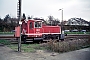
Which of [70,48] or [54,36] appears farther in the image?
[54,36]

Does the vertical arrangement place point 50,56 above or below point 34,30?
below

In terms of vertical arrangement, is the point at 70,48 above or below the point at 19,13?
below

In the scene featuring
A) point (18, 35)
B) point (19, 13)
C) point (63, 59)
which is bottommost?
point (63, 59)

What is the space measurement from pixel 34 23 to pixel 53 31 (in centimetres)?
313

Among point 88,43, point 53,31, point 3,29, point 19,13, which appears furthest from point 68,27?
point 19,13

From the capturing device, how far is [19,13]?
458 inches

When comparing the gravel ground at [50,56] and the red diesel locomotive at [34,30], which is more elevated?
the red diesel locomotive at [34,30]

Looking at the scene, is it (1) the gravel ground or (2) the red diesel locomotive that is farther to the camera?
(2) the red diesel locomotive

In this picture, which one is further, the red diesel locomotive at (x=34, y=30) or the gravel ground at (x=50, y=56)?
the red diesel locomotive at (x=34, y=30)

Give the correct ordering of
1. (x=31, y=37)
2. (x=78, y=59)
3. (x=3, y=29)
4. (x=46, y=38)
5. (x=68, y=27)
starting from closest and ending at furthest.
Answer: (x=78, y=59) < (x=31, y=37) < (x=46, y=38) < (x=3, y=29) < (x=68, y=27)

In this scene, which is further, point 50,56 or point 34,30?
point 34,30

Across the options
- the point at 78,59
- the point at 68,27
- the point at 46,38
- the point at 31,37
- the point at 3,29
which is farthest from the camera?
the point at 68,27

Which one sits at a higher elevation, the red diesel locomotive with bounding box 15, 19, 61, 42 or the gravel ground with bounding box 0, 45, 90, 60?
the red diesel locomotive with bounding box 15, 19, 61, 42

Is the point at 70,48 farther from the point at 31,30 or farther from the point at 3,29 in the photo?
the point at 3,29
